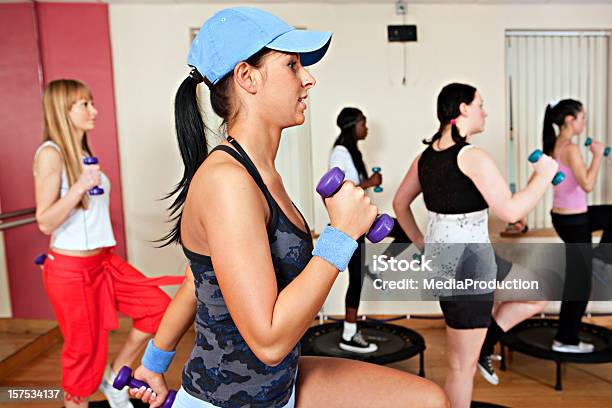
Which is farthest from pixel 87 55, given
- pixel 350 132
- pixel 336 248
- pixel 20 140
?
pixel 336 248

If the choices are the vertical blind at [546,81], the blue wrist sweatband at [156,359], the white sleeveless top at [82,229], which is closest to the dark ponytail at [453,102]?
the blue wrist sweatband at [156,359]

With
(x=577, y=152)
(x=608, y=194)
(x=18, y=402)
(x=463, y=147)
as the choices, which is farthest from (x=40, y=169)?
(x=608, y=194)

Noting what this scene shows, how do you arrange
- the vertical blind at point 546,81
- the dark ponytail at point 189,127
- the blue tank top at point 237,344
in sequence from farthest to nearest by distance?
the vertical blind at point 546,81
the dark ponytail at point 189,127
the blue tank top at point 237,344

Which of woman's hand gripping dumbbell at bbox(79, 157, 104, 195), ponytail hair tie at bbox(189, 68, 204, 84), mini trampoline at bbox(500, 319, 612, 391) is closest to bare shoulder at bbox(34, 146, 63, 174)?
woman's hand gripping dumbbell at bbox(79, 157, 104, 195)

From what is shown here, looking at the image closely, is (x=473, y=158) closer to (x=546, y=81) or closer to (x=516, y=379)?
(x=516, y=379)

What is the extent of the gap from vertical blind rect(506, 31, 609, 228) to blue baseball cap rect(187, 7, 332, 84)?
10.2ft

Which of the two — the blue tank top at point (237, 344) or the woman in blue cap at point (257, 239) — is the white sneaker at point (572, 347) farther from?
the blue tank top at point (237, 344)

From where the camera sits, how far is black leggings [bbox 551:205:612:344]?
290cm

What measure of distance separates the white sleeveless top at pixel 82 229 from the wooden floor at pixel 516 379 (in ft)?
3.26

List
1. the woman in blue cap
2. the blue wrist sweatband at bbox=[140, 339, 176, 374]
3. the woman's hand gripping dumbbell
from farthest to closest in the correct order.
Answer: the woman's hand gripping dumbbell < the blue wrist sweatband at bbox=[140, 339, 176, 374] < the woman in blue cap

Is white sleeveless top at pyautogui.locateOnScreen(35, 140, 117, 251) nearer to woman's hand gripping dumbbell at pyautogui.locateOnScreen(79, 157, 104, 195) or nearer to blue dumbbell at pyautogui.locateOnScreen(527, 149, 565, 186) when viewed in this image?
woman's hand gripping dumbbell at pyautogui.locateOnScreen(79, 157, 104, 195)

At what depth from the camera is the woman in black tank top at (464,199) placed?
1.81 m

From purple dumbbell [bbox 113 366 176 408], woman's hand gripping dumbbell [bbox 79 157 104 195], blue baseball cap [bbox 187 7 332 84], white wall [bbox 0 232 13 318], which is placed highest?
blue baseball cap [bbox 187 7 332 84]

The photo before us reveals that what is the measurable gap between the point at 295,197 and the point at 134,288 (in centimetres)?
167
